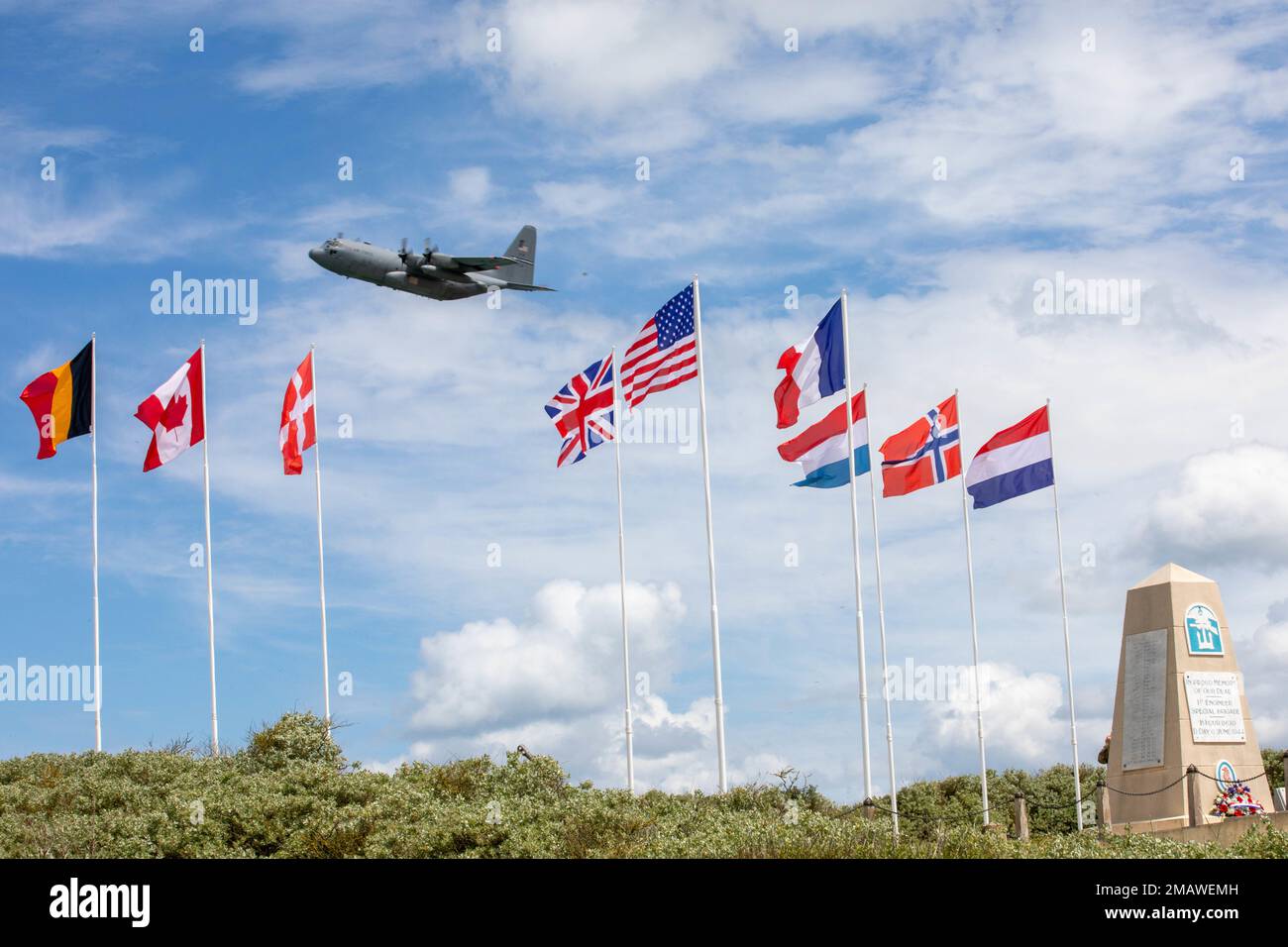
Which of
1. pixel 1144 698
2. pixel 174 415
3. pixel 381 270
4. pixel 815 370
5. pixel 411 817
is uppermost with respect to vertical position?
pixel 381 270

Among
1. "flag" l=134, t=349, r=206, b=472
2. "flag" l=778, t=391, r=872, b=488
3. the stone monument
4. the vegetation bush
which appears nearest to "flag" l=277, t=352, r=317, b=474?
"flag" l=134, t=349, r=206, b=472

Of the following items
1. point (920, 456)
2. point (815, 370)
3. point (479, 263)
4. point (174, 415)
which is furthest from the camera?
point (479, 263)

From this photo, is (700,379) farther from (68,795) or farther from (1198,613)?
(68,795)

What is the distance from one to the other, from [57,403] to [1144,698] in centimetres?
3012

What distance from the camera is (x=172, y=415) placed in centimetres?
3925

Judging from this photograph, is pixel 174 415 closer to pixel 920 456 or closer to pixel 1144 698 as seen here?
pixel 920 456

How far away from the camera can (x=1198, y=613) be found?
1270 inches

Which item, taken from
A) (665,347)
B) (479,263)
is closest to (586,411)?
(665,347)

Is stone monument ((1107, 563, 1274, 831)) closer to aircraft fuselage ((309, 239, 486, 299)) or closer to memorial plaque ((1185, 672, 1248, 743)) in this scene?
memorial plaque ((1185, 672, 1248, 743))

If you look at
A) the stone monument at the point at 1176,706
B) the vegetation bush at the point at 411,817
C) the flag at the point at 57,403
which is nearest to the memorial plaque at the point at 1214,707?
the stone monument at the point at 1176,706

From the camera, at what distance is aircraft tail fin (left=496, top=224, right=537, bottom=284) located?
212ft
